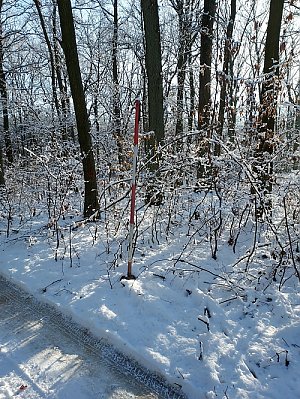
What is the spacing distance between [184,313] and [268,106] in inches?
A: 117

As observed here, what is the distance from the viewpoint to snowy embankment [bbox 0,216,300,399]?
273 cm

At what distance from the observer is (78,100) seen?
616 centimetres

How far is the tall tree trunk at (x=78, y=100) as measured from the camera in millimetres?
5828

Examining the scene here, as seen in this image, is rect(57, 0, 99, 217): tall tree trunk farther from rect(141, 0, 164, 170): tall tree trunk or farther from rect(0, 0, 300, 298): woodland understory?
rect(141, 0, 164, 170): tall tree trunk

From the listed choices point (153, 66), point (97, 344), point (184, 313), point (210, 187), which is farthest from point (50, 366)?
point (153, 66)

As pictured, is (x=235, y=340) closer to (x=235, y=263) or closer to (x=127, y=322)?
(x=127, y=322)

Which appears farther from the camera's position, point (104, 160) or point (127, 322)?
point (104, 160)

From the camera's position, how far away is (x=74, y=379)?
2725mm

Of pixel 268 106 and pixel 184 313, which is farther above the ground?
pixel 268 106

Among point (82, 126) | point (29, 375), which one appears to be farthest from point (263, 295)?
point (82, 126)

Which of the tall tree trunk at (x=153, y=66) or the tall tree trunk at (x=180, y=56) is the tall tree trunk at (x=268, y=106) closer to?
the tall tree trunk at (x=153, y=66)

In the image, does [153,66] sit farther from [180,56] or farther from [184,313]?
[180,56]


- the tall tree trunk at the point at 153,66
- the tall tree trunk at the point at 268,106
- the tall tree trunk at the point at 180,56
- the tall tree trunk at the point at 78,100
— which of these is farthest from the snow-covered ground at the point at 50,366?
the tall tree trunk at the point at 180,56

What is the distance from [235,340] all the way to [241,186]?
2409mm
